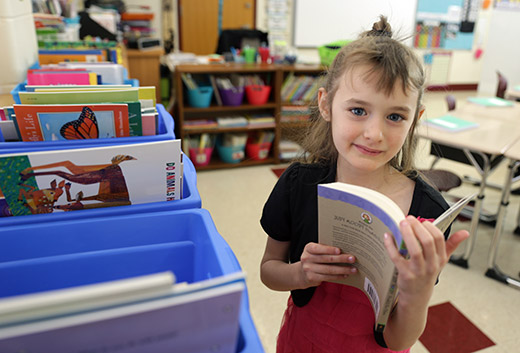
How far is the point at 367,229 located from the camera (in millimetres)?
A: 615

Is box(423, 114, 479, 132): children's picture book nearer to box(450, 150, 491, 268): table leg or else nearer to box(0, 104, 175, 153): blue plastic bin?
box(450, 150, 491, 268): table leg

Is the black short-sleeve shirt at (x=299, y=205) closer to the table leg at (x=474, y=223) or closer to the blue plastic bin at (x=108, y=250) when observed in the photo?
the blue plastic bin at (x=108, y=250)

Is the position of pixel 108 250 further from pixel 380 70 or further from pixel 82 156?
pixel 380 70

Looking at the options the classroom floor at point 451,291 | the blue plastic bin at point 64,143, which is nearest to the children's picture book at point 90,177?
the blue plastic bin at point 64,143

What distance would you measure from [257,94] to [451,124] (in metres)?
1.69

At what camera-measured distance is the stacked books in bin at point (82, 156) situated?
2.21 ft

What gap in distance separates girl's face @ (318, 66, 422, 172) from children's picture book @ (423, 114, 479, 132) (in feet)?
4.89

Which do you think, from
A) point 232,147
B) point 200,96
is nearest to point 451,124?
point 232,147

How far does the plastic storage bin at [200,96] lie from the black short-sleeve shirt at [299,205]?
98.3 inches

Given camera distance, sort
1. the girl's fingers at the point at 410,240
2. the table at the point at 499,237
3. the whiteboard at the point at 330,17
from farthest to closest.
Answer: the whiteboard at the point at 330,17
the table at the point at 499,237
the girl's fingers at the point at 410,240

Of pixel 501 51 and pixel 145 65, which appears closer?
pixel 145 65

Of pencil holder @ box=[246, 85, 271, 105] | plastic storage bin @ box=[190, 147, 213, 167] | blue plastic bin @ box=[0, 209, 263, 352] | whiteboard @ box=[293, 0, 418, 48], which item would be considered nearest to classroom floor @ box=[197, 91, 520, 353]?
plastic storage bin @ box=[190, 147, 213, 167]

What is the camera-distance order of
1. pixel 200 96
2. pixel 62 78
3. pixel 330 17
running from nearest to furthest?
pixel 62 78, pixel 200 96, pixel 330 17

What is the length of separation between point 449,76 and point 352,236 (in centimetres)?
778
